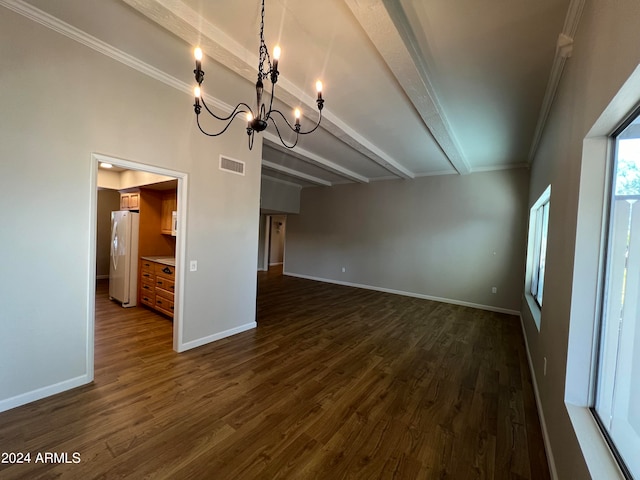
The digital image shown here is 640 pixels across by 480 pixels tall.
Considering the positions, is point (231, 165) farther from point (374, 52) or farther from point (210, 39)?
point (374, 52)

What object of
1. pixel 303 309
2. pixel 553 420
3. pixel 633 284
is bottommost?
pixel 303 309

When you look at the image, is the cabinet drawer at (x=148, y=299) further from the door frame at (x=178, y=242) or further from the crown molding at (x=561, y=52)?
the crown molding at (x=561, y=52)

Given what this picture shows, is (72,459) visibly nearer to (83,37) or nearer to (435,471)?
(435,471)

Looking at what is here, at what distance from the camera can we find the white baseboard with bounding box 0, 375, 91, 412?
6.57 feet

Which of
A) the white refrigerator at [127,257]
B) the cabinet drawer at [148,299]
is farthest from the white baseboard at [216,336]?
the white refrigerator at [127,257]

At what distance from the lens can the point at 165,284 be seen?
424 cm

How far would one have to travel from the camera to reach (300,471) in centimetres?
160

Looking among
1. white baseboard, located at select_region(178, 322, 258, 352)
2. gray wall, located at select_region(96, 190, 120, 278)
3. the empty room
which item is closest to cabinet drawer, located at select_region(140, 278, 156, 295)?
the empty room

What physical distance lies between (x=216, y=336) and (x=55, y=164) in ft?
8.07

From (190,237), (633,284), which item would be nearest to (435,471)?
(633,284)

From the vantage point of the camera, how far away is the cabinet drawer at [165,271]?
4.12m

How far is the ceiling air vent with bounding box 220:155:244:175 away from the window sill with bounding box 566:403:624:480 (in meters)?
3.78

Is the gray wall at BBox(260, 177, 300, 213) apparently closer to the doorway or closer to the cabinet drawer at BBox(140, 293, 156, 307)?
the doorway

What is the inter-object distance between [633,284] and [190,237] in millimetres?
3543
